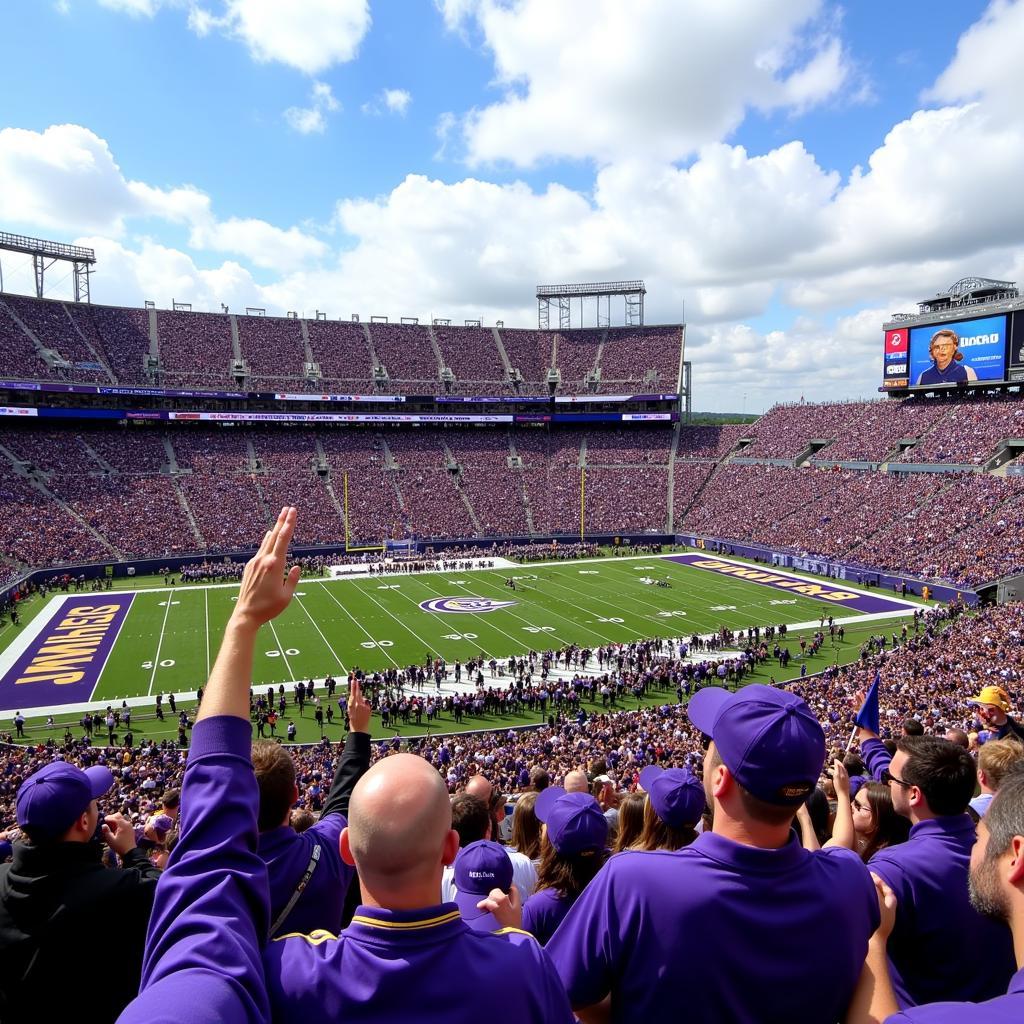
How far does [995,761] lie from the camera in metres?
4.13

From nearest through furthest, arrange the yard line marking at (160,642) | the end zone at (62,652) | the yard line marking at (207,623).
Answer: the end zone at (62,652)
the yard line marking at (160,642)
the yard line marking at (207,623)

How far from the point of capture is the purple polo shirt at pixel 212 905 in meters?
1.30

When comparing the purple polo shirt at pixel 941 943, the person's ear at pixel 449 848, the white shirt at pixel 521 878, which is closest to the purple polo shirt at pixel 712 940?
the person's ear at pixel 449 848

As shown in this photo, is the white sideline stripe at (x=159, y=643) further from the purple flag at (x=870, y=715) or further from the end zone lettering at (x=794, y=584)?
the end zone lettering at (x=794, y=584)

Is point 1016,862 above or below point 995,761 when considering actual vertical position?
above

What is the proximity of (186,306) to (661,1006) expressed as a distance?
7107 cm

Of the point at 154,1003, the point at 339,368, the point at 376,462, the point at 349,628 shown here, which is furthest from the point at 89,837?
the point at 339,368

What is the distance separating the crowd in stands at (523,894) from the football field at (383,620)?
77.5ft

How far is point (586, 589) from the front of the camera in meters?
38.8

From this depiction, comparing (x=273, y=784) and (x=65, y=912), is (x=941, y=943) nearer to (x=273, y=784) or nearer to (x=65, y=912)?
(x=273, y=784)

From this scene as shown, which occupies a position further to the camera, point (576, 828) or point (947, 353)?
point (947, 353)

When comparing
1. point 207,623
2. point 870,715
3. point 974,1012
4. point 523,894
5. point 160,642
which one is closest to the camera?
point 974,1012

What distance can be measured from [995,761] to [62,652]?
31005 mm

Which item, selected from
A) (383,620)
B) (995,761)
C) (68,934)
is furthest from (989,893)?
(383,620)
